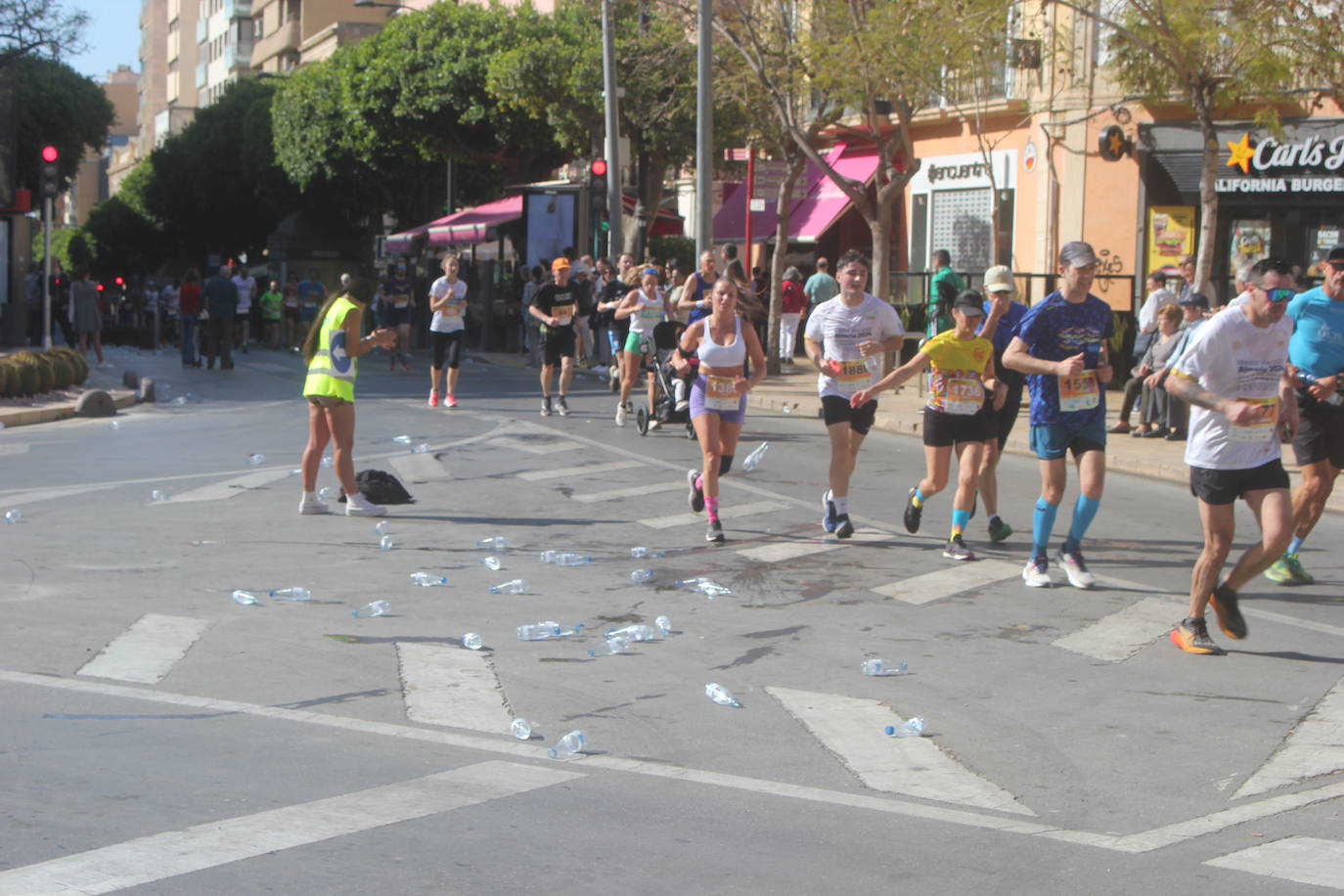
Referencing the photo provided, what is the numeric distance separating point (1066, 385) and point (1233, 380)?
4.62 feet

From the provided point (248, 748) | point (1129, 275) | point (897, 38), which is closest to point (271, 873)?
point (248, 748)

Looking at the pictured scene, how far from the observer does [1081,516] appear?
901 centimetres

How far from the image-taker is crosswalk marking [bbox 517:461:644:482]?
A: 45.4 feet

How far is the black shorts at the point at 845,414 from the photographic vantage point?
1072 cm

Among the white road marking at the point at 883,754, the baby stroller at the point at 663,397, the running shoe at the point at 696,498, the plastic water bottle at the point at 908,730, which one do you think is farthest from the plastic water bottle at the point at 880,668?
the baby stroller at the point at 663,397

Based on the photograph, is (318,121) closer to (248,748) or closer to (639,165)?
(639,165)

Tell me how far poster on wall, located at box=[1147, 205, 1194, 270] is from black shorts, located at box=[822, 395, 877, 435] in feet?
56.7

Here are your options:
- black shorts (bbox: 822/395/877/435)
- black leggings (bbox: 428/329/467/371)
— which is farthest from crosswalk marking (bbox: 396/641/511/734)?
black leggings (bbox: 428/329/467/371)

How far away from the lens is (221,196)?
2790 inches

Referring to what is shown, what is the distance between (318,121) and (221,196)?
21.1 meters

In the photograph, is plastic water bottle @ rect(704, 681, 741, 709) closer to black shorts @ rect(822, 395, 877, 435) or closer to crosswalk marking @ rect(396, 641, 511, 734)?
crosswalk marking @ rect(396, 641, 511, 734)

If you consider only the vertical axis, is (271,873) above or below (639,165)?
below

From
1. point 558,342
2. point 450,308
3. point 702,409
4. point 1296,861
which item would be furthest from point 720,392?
point 450,308

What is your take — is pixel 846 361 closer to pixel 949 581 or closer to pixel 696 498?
pixel 696 498
